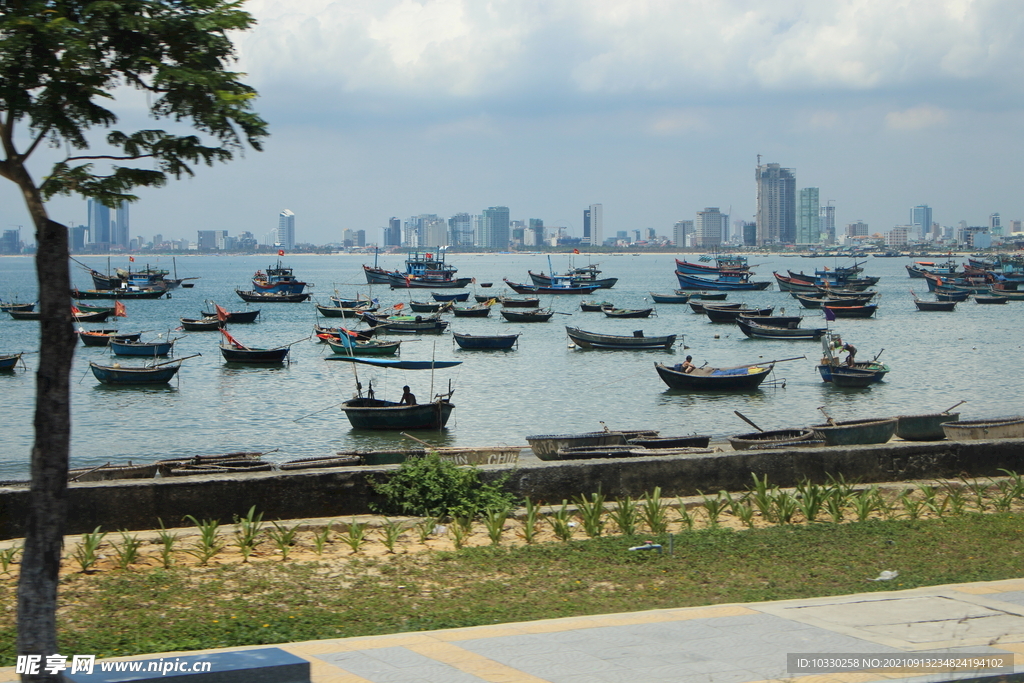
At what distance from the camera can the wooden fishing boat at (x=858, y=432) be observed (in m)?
21.7

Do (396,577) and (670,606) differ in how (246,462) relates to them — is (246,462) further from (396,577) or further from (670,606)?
(670,606)

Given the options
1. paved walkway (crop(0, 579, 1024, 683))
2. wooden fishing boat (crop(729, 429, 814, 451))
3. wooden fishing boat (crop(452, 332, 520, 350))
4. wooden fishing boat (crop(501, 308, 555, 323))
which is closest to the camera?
paved walkway (crop(0, 579, 1024, 683))

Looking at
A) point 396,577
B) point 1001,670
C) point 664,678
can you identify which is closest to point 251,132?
point 664,678

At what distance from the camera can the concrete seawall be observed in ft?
33.3

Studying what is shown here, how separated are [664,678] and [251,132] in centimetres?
393

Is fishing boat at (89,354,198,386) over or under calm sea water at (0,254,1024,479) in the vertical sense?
over

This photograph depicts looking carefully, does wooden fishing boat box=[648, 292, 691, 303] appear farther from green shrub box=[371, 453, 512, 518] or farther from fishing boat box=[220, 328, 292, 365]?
green shrub box=[371, 453, 512, 518]

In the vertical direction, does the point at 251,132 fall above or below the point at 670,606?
above

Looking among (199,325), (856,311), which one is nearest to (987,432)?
(199,325)

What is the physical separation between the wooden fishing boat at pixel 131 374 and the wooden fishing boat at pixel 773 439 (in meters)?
31.2

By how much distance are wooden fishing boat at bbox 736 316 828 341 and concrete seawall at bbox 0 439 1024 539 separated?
2004 inches

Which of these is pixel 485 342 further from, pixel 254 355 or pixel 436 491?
pixel 436 491

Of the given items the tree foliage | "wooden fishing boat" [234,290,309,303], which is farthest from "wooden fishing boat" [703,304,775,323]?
the tree foliage

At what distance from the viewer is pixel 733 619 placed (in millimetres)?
7176
